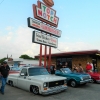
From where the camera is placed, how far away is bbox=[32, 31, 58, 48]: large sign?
13547mm

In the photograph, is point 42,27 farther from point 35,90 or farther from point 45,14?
point 35,90

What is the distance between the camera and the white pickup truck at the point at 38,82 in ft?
23.6

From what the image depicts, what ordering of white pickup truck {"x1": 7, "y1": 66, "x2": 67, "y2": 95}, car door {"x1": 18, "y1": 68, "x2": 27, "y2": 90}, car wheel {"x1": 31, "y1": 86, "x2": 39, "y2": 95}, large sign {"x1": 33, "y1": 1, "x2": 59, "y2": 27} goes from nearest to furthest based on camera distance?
white pickup truck {"x1": 7, "y1": 66, "x2": 67, "y2": 95}, car wheel {"x1": 31, "y1": 86, "x2": 39, "y2": 95}, car door {"x1": 18, "y1": 68, "x2": 27, "y2": 90}, large sign {"x1": 33, "y1": 1, "x2": 59, "y2": 27}

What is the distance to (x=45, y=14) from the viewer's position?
15.2 meters

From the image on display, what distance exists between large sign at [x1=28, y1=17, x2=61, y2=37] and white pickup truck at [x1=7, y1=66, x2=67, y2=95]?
5724 millimetres

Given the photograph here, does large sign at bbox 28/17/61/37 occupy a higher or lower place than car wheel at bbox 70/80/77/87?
higher

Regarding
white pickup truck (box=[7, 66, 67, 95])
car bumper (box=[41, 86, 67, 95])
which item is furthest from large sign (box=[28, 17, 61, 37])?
car bumper (box=[41, 86, 67, 95])

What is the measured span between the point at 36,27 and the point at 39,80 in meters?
7.43

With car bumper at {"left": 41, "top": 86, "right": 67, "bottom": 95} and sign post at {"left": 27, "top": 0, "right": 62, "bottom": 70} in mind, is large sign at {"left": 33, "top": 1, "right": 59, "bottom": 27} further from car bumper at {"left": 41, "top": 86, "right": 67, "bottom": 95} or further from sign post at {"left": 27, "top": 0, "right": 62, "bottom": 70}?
car bumper at {"left": 41, "top": 86, "right": 67, "bottom": 95}

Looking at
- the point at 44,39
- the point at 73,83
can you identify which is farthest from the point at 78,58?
the point at 73,83

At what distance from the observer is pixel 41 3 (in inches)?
589

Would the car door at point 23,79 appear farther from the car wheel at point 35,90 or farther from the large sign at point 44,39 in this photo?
the large sign at point 44,39

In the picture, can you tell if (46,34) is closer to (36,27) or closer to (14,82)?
(36,27)

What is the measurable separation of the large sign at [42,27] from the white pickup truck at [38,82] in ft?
18.8
